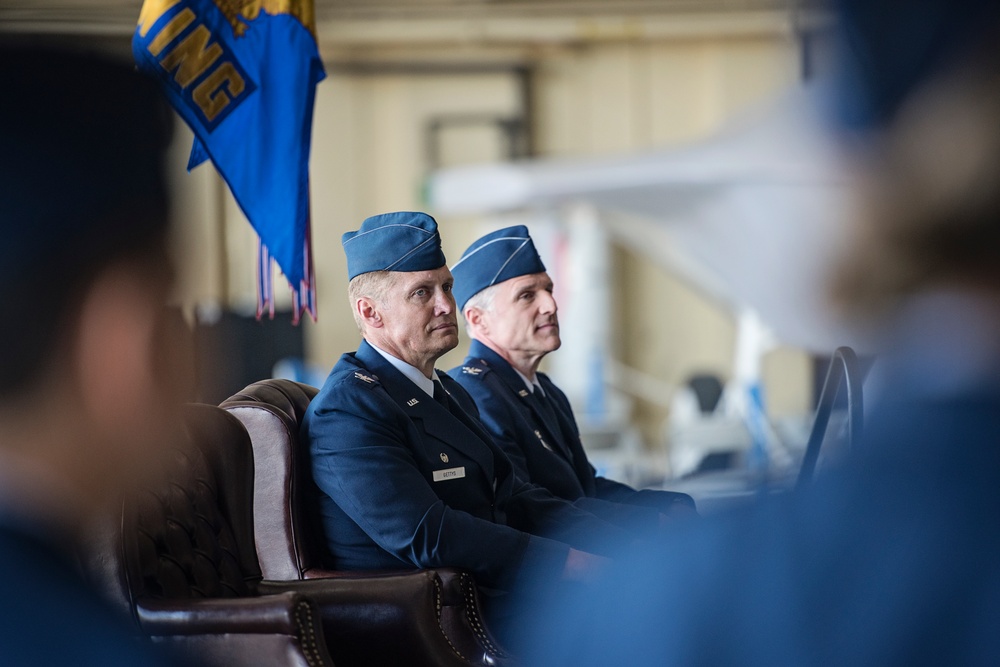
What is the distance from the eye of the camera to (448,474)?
2.43m

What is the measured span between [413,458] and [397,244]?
17.7 inches

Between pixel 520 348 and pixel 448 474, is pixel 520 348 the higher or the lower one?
the higher one

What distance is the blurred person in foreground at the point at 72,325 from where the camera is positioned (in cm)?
78

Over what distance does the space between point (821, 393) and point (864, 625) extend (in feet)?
4.03

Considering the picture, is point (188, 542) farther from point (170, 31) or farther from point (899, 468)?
point (899, 468)

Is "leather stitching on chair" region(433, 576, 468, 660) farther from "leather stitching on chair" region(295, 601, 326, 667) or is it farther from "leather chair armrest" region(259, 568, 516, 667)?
"leather stitching on chair" region(295, 601, 326, 667)

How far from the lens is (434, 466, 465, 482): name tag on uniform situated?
2410 millimetres

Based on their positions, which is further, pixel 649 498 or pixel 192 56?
pixel 649 498

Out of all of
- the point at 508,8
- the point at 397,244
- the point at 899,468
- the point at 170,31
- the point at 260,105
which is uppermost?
the point at 508,8

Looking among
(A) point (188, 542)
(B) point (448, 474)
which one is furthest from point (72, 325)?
(B) point (448, 474)

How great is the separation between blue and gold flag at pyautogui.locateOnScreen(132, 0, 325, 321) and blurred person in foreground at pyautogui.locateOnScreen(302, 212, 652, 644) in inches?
21.0

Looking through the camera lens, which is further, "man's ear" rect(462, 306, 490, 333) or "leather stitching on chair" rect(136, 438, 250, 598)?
"man's ear" rect(462, 306, 490, 333)

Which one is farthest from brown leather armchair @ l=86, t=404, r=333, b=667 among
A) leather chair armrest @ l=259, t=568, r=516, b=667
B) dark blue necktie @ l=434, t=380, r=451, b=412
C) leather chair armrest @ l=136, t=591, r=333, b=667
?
dark blue necktie @ l=434, t=380, r=451, b=412

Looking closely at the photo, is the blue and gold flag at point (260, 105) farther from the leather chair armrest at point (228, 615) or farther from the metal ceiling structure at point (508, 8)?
the metal ceiling structure at point (508, 8)
